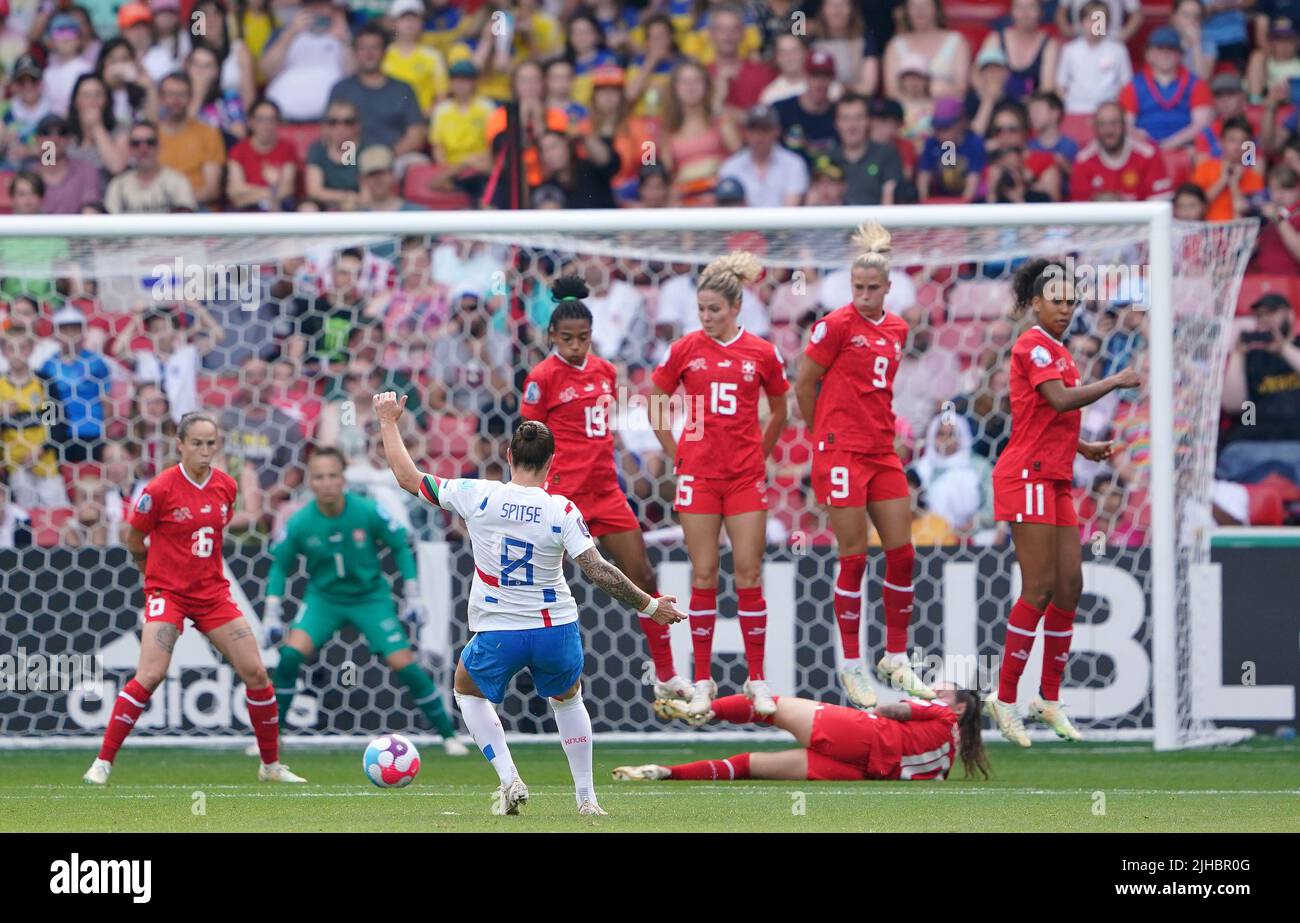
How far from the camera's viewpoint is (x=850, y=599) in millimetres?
10188

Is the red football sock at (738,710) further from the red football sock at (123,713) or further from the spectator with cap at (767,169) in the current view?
the spectator with cap at (767,169)

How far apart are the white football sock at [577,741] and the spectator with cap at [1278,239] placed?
810 cm

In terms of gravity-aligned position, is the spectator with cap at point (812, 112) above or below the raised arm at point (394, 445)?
above

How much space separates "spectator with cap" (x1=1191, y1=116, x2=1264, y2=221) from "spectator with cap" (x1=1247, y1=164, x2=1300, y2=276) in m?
0.19

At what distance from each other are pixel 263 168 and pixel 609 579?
893 centimetres

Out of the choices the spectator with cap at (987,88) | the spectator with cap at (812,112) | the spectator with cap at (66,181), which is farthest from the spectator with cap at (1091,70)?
the spectator with cap at (66,181)

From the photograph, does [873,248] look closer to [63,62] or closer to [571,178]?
[571,178]

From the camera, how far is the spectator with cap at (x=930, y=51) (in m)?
15.8

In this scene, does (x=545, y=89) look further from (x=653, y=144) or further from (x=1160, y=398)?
(x=1160, y=398)

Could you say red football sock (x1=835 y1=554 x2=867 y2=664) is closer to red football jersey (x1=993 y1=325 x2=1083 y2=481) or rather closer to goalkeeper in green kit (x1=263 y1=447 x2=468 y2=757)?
red football jersey (x1=993 y1=325 x2=1083 y2=481)

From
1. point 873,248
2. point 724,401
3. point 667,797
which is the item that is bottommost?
point 667,797

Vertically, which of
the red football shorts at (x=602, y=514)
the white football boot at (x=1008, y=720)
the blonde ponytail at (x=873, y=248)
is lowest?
the white football boot at (x=1008, y=720)

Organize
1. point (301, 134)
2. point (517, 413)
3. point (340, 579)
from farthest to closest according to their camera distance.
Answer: point (301, 134)
point (517, 413)
point (340, 579)

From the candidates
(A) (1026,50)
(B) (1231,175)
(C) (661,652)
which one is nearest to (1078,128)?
(A) (1026,50)
